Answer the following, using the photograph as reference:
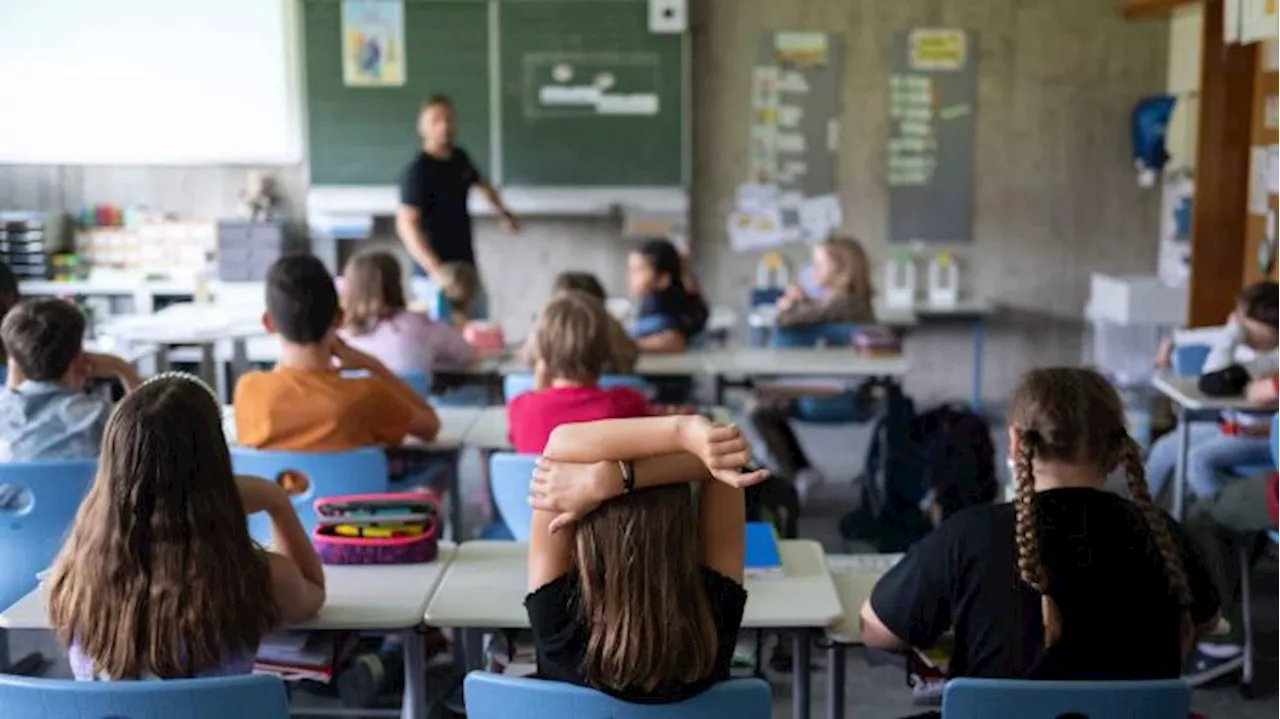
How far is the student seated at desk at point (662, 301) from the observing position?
17.6 ft

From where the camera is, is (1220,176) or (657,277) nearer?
(657,277)

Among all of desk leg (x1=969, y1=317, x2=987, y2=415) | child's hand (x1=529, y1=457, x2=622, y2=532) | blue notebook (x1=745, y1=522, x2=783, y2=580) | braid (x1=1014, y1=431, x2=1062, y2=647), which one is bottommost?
desk leg (x1=969, y1=317, x2=987, y2=415)

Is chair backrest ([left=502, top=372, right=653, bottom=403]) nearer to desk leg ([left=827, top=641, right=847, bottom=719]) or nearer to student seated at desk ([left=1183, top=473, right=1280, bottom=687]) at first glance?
student seated at desk ([left=1183, top=473, right=1280, bottom=687])

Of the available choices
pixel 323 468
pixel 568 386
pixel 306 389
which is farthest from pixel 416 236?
pixel 323 468

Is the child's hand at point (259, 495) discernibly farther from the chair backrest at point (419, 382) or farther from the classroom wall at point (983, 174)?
the classroom wall at point (983, 174)

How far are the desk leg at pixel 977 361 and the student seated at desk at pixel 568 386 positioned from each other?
461cm

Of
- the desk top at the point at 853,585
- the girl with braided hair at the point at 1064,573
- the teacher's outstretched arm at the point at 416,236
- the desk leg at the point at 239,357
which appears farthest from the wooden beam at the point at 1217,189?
the girl with braided hair at the point at 1064,573

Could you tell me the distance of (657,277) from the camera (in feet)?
17.8

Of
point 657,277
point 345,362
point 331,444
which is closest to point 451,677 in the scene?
point 331,444

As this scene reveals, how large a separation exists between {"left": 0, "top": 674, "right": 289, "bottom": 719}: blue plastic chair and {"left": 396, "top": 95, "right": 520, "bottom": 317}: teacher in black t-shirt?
416 centimetres

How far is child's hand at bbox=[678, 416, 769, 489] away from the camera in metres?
1.76

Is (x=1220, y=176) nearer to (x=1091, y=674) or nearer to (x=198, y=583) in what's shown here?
(x=1091, y=674)

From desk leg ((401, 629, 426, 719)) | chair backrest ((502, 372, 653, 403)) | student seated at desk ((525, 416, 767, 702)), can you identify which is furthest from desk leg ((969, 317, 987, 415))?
student seated at desk ((525, 416, 767, 702))

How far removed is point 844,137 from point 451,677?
15.8 feet
